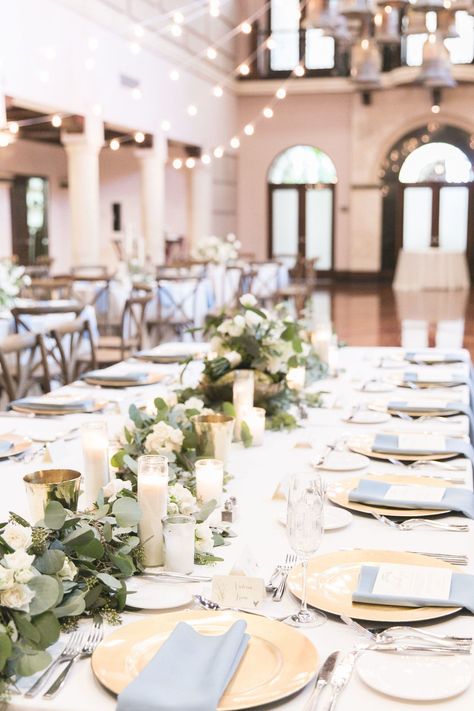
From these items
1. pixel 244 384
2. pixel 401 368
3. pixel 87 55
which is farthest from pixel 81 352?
pixel 87 55

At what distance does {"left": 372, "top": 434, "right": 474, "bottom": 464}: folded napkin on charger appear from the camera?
98.3 inches

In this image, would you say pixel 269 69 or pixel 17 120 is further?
pixel 269 69

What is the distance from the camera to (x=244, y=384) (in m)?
2.80

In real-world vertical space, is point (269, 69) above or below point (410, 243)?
above

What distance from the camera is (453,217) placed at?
18875 mm

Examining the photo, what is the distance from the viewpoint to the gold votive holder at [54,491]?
5.55ft

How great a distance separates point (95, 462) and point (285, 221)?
709 inches

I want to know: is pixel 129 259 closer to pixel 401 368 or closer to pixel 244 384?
pixel 401 368

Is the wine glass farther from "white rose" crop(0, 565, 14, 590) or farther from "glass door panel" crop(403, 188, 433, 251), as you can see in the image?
"glass door panel" crop(403, 188, 433, 251)

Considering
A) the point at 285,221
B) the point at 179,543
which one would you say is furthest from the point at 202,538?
the point at 285,221

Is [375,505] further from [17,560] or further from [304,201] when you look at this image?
[304,201]

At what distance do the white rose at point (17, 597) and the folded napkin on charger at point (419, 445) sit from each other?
4.68 feet

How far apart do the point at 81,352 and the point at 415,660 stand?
5331 mm

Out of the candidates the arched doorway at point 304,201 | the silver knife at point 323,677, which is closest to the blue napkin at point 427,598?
the silver knife at point 323,677
